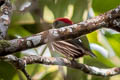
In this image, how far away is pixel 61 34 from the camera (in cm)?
119

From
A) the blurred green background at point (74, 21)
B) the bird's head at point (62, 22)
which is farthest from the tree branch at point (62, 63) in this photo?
the bird's head at point (62, 22)

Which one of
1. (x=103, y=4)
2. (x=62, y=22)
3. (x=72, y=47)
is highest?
(x=103, y=4)

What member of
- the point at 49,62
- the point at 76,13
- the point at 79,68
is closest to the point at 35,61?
the point at 49,62

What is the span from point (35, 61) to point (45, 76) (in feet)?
1.84

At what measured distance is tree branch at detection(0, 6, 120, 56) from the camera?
115 cm

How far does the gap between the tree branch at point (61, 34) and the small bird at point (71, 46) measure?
0.78m

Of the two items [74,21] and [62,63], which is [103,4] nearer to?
[74,21]

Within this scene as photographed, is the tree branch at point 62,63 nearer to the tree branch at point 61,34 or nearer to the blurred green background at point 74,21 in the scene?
the blurred green background at point 74,21

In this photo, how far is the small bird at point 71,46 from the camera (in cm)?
204

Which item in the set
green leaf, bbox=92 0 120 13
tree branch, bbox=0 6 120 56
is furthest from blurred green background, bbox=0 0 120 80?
tree branch, bbox=0 6 120 56

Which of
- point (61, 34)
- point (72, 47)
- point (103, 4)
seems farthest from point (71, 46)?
point (61, 34)

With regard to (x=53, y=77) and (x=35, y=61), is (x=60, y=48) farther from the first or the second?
(x=35, y=61)

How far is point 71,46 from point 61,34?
3.12ft

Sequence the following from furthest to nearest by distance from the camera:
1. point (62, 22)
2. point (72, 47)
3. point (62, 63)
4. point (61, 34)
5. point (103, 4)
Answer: point (72, 47) < point (62, 22) < point (103, 4) < point (62, 63) < point (61, 34)
